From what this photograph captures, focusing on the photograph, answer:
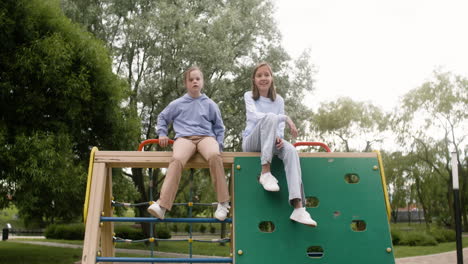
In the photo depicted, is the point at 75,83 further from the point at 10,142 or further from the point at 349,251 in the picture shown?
the point at 349,251

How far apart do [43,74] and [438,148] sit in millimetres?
19575

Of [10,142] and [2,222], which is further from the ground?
[10,142]

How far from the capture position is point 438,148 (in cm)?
2264

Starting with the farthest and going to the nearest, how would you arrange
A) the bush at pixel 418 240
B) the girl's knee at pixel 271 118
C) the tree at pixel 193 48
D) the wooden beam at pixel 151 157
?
the bush at pixel 418 240
the tree at pixel 193 48
the wooden beam at pixel 151 157
the girl's knee at pixel 271 118

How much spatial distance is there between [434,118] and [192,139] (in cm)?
2123

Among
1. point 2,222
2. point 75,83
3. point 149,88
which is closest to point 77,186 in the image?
point 75,83

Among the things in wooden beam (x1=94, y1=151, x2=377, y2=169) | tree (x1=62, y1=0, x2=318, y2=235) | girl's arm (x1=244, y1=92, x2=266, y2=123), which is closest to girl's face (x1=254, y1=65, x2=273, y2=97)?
girl's arm (x1=244, y1=92, x2=266, y2=123)

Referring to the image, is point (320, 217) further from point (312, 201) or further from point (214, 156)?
point (312, 201)

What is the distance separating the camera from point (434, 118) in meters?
22.2

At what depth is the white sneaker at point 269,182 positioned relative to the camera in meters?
3.54

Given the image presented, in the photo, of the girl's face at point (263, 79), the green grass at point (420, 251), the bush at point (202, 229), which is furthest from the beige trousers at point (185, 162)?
the bush at point (202, 229)

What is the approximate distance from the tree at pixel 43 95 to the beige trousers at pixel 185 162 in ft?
24.6

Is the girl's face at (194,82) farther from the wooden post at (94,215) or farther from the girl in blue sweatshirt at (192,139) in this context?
the wooden post at (94,215)

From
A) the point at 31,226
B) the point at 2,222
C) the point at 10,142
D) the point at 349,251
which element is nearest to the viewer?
the point at 349,251
